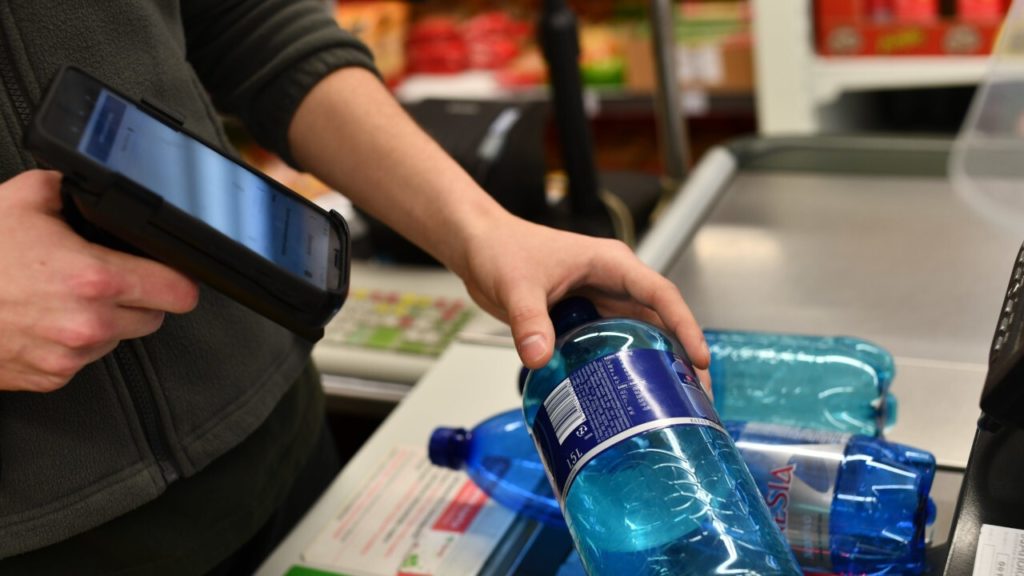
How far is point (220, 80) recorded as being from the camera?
3.41ft

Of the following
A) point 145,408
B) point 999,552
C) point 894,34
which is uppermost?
point 145,408

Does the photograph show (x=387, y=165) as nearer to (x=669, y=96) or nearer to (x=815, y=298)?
(x=815, y=298)

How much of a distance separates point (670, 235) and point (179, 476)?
881 millimetres

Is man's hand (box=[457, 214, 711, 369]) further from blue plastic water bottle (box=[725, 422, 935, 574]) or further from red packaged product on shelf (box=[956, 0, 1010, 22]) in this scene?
red packaged product on shelf (box=[956, 0, 1010, 22])

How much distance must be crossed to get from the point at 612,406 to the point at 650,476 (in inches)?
2.3

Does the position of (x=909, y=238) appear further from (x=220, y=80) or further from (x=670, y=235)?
(x=220, y=80)

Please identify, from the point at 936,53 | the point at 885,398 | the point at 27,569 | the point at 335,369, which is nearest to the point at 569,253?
the point at 885,398

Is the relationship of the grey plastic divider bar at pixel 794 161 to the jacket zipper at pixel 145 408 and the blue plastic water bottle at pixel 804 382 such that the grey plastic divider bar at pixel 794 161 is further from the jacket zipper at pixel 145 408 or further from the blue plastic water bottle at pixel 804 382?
the jacket zipper at pixel 145 408

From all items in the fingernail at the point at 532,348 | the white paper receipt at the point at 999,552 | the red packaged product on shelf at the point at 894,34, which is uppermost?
the fingernail at the point at 532,348

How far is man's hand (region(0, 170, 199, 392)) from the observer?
2.04ft

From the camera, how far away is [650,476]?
27.5 inches

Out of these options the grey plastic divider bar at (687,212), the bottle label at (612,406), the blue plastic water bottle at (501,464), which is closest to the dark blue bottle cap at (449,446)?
the blue plastic water bottle at (501,464)

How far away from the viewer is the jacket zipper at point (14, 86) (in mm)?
747

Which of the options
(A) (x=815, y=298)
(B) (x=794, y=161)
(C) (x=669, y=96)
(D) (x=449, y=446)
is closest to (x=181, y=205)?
(D) (x=449, y=446)
